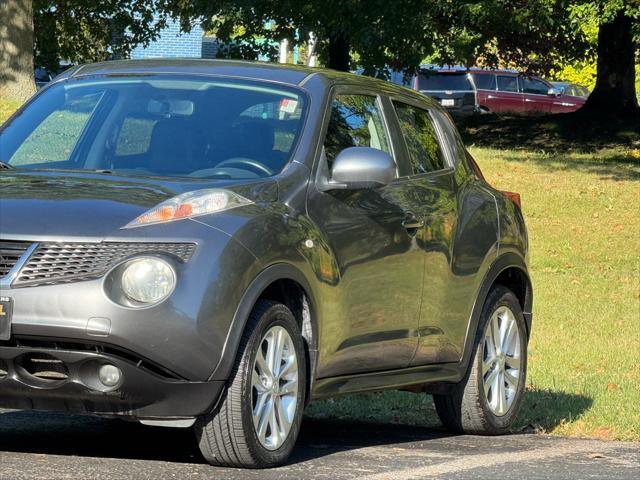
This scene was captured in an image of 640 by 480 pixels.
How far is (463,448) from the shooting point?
306 inches

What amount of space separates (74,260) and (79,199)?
0.38 meters

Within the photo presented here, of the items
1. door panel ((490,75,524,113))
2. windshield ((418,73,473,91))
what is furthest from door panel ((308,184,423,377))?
door panel ((490,75,524,113))

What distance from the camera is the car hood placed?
5.82m

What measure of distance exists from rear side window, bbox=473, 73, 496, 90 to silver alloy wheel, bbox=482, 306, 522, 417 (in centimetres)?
3787

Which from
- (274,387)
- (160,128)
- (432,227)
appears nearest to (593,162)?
(432,227)

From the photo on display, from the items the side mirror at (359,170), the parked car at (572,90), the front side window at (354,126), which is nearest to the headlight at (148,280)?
the side mirror at (359,170)

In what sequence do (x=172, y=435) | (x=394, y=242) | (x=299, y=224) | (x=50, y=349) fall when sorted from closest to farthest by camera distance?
(x=50, y=349), (x=299, y=224), (x=394, y=242), (x=172, y=435)

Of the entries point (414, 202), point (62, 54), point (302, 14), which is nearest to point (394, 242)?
point (414, 202)

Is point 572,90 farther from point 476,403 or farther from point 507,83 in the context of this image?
point 476,403

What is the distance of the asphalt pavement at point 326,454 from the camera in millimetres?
6211

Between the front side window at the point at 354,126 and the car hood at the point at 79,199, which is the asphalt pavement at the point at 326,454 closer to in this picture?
the car hood at the point at 79,199

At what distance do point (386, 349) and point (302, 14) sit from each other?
23360 mm

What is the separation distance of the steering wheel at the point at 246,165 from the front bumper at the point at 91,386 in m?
1.22

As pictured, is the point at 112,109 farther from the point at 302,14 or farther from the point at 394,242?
the point at 302,14
